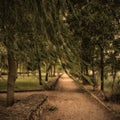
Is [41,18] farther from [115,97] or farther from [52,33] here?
[115,97]

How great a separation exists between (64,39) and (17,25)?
0.66 meters

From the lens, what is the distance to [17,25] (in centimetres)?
335

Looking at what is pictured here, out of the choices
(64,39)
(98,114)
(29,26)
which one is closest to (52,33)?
(64,39)

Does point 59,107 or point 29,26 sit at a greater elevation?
point 29,26

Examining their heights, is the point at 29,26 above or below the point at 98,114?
above

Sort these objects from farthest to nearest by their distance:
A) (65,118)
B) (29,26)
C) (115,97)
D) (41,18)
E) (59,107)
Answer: (115,97) → (59,107) → (65,118) → (29,26) → (41,18)

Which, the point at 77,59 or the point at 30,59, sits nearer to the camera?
the point at 77,59

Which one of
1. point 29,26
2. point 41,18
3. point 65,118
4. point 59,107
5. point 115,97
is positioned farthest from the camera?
point 115,97

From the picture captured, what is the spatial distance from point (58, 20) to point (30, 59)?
65cm

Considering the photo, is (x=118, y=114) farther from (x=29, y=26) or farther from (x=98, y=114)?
(x=29, y=26)

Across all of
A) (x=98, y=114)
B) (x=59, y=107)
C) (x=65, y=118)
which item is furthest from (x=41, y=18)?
(x=59, y=107)

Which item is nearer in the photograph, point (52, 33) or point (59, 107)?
point (52, 33)

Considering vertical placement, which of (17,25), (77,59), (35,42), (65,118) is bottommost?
(65,118)

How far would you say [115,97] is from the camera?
14812 millimetres
